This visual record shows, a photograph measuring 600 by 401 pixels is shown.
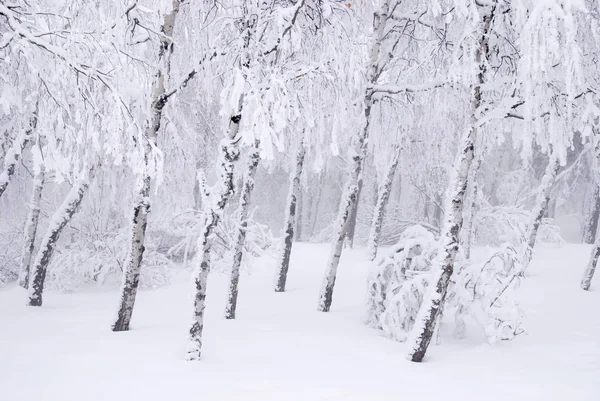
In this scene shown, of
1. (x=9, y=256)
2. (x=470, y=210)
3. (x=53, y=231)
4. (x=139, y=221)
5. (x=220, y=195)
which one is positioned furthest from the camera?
(x=9, y=256)

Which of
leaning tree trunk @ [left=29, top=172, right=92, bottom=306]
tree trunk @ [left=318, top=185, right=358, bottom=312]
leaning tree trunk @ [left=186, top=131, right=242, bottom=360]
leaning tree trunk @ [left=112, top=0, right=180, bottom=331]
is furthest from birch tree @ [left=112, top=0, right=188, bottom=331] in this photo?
tree trunk @ [left=318, top=185, right=358, bottom=312]

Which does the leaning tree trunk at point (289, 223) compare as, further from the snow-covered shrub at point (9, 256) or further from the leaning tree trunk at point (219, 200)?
the snow-covered shrub at point (9, 256)

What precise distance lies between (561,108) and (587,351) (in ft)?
11.9

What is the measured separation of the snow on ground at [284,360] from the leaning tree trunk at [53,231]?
63 cm

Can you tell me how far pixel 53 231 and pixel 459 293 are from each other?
8418 millimetres

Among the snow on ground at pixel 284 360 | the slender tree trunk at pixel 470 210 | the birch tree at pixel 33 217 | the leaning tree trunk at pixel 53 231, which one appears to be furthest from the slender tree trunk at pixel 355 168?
the birch tree at pixel 33 217

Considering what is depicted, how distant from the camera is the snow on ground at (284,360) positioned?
4348 millimetres

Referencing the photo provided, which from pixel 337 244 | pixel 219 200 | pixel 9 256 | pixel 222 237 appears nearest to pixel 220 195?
pixel 219 200

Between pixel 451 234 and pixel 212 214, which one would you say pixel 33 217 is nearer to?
pixel 212 214

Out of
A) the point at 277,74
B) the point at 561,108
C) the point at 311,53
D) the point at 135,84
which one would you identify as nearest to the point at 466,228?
the point at 561,108

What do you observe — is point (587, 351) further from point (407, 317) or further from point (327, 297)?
point (327, 297)

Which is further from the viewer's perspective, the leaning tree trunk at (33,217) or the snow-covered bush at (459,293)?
the leaning tree trunk at (33,217)

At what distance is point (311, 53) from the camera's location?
272 inches

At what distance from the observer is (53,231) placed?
914 cm
